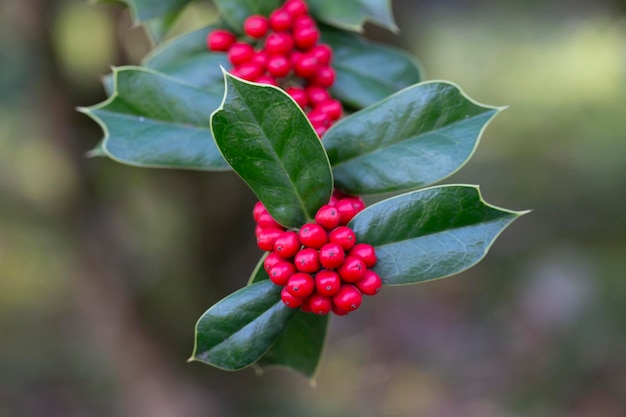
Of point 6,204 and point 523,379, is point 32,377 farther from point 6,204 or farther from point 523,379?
point 523,379

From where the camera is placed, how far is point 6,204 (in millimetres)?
3398

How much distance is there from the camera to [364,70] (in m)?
1.21

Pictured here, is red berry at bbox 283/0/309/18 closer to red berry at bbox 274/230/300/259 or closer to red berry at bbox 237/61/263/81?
red berry at bbox 237/61/263/81

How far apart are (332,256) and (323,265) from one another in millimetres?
25

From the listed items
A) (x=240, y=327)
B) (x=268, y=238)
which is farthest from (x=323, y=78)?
(x=240, y=327)

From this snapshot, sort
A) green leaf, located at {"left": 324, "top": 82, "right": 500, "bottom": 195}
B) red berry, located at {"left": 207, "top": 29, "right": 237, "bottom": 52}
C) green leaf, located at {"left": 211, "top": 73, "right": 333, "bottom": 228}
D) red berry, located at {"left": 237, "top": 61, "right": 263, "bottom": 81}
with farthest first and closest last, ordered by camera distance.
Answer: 1. red berry, located at {"left": 207, "top": 29, "right": 237, "bottom": 52}
2. red berry, located at {"left": 237, "top": 61, "right": 263, "bottom": 81}
3. green leaf, located at {"left": 324, "top": 82, "right": 500, "bottom": 195}
4. green leaf, located at {"left": 211, "top": 73, "right": 333, "bottom": 228}

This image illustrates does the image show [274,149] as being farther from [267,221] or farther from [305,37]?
[305,37]

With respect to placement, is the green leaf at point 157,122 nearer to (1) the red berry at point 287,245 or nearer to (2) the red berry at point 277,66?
(2) the red berry at point 277,66

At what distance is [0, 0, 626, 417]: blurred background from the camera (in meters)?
2.73

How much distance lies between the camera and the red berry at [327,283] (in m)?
0.87

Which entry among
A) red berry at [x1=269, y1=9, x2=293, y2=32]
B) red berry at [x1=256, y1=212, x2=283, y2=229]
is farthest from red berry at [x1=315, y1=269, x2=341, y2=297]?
red berry at [x1=269, y1=9, x2=293, y2=32]

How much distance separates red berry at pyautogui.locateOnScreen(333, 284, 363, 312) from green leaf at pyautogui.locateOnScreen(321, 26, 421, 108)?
439mm

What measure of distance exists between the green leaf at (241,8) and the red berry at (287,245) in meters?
0.48

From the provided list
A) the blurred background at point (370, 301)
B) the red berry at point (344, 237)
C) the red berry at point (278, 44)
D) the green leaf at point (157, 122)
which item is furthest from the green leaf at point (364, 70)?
the blurred background at point (370, 301)
